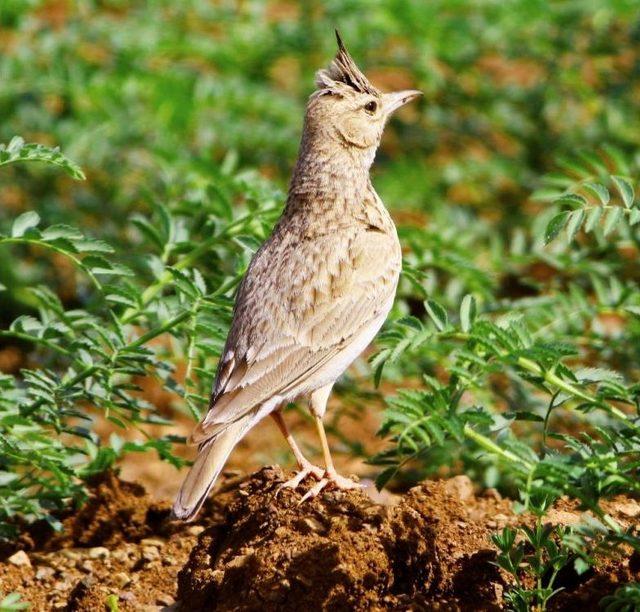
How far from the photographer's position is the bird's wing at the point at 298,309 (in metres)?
4.77

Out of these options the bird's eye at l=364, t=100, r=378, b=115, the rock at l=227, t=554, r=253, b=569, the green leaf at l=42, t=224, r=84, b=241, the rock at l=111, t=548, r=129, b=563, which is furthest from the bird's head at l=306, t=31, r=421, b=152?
the rock at l=227, t=554, r=253, b=569

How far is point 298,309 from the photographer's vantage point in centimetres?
506

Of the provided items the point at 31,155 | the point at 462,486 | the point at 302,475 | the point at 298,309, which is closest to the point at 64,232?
the point at 31,155

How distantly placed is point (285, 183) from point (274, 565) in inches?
192

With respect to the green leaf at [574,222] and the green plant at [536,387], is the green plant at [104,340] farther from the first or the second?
the green leaf at [574,222]

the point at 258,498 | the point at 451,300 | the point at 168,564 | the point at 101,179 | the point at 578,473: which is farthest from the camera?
the point at 101,179

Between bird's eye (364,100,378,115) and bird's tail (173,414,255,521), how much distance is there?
1.76 m

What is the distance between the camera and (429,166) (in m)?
9.29

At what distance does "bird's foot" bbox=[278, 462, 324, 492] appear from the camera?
4.48 m

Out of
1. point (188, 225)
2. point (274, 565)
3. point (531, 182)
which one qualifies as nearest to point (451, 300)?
point (188, 225)

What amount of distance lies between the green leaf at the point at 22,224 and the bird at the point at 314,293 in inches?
32.7

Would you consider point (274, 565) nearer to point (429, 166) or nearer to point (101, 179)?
point (101, 179)

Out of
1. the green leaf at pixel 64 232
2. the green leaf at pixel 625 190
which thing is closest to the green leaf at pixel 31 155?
the green leaf at pixel 64 232

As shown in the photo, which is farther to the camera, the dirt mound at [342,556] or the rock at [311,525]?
the rock at [311,525]
